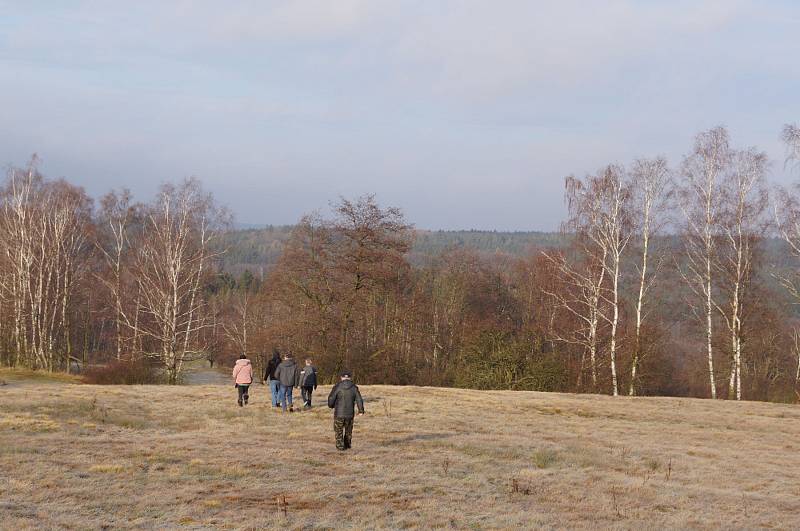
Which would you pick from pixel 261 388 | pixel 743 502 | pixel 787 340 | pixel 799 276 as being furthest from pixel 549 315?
pixel 743 502

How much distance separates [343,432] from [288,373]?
239 inches

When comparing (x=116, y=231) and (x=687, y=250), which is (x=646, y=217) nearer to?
(x=687, y=250)

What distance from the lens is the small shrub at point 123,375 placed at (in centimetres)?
3744

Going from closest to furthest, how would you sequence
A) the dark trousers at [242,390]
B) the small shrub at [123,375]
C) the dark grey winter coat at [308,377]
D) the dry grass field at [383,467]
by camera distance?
the dry grass field at [383,467], the dark grey winter coat at [308,377], the dark trousers at [242,390], the small shrub at [123,375]

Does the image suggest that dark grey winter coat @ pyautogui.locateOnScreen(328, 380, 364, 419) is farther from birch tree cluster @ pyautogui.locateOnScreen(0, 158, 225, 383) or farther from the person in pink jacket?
birch tree cluster @ pyautogui.locateOnScreen(0, 158, 225, 383)

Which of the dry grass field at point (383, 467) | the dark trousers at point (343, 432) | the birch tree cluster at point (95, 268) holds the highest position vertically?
the birch tree cluster at point (95, 268)

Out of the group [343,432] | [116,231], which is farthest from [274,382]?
[116,231]

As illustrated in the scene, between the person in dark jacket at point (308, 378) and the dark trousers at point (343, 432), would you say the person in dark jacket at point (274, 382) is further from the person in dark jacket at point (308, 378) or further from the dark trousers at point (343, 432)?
the dark trousers at point (343, 432)

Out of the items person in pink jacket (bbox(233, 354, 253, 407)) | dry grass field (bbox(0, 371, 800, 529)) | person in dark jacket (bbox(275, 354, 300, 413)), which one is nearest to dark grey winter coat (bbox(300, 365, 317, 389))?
person in dark jacket (bbox(275, 354, 300, 413))

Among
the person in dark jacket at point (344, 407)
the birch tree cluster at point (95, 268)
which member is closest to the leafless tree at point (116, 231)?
the birch tree cluster at point (95, 268)

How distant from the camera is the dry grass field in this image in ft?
39.4

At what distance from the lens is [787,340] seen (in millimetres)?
60844

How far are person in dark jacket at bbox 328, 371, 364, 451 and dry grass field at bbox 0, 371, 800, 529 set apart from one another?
0.45 m

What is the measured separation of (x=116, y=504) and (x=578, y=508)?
25.8 ft
